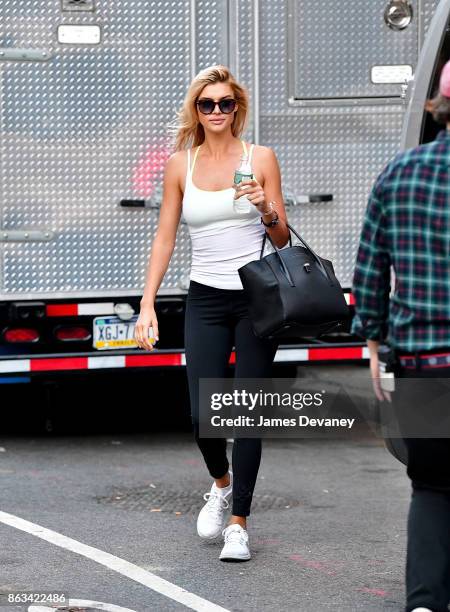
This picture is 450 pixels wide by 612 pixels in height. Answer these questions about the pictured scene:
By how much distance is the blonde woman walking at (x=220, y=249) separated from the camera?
565 cm

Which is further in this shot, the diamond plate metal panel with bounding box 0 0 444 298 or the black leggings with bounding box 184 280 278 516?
the diamond plate metal panel with bounding box 0 0 444 298

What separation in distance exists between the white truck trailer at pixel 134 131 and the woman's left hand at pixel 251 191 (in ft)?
8.91

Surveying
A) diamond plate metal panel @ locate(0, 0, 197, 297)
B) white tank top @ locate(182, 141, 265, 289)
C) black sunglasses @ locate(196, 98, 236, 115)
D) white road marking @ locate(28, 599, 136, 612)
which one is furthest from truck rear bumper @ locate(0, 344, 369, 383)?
white road marking @ locate(28, 599, 136, 612)

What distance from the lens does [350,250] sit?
27.8 feet

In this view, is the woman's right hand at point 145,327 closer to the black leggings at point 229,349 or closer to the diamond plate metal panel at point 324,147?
the black leggings at point 229,349

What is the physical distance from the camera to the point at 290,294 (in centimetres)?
534

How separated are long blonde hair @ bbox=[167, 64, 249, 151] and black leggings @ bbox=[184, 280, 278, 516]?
636 mm

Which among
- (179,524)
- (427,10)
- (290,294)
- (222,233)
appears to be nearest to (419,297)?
(290,294)

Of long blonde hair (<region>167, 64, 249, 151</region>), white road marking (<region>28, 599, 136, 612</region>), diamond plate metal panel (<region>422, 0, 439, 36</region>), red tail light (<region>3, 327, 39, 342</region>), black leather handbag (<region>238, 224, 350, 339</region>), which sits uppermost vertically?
diamond plate metal panel (<region>422, 0, 439, 36</region>)

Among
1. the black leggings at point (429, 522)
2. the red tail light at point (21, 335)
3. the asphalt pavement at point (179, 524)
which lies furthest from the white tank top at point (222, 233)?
the red tail light at point (21, 335)

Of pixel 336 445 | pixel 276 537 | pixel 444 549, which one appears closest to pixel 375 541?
pixel 276 537

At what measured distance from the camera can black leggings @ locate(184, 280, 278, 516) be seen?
18.6ft

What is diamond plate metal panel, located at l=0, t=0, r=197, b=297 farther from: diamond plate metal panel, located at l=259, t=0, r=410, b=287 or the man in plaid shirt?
the man in plaid shirt

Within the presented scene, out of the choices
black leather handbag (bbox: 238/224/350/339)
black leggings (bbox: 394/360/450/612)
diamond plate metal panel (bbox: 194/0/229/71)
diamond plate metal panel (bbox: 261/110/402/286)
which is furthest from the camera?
diamond plate metal panel (bbox: 261/110/402/286)
